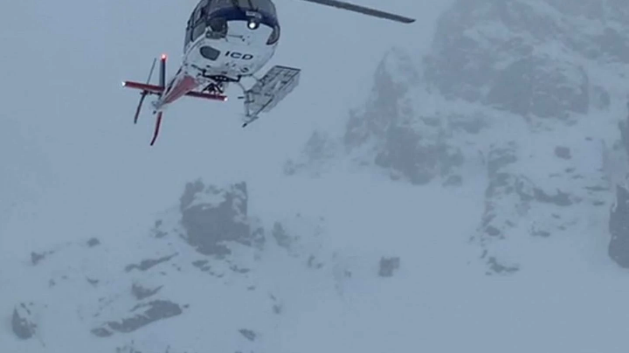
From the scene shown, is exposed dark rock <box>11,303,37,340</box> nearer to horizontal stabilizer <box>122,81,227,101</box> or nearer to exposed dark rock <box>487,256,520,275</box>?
exposed dark rock <box>487,256,520,275</box>

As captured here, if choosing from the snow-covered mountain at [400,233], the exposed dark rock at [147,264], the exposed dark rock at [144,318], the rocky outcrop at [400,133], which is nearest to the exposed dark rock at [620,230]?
the snow-covered mountain at [400,233]

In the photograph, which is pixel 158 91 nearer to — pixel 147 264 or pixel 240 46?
pixel 240 46

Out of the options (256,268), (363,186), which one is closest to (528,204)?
(363,186)

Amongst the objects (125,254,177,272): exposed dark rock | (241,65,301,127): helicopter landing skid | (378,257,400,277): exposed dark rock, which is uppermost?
(241,65,301,127): helicopter landing skid

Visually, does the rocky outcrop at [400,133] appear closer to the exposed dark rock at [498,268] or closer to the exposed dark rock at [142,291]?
the exposed dark rock at [498,268]

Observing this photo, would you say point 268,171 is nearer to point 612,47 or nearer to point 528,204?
point 528,204

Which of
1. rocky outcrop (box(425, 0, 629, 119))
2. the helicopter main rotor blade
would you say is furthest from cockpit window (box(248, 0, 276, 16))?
rocky outcrop (box(425, 0, 629, 119))

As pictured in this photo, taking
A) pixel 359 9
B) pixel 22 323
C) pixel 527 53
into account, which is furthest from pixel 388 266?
pixel 359 9
